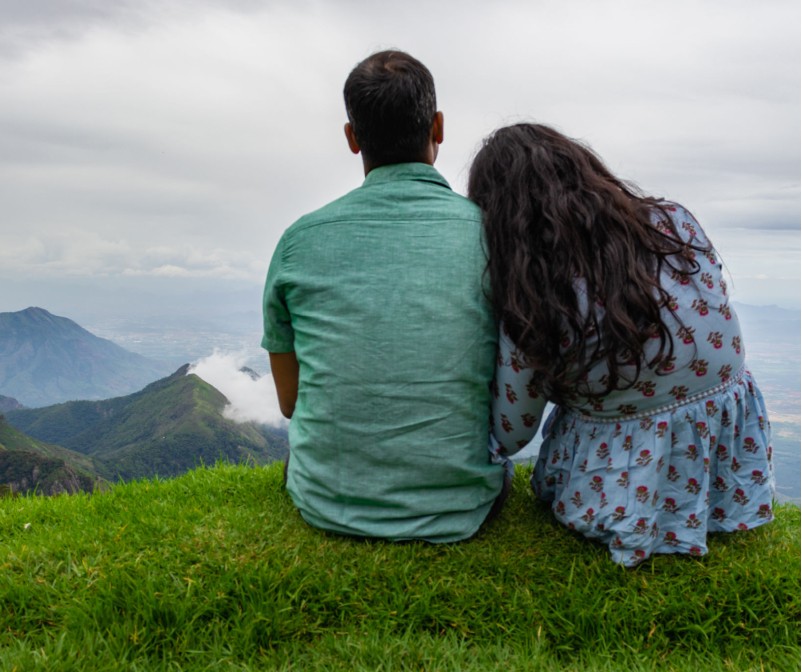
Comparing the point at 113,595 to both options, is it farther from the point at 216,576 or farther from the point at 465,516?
the point at 465,516

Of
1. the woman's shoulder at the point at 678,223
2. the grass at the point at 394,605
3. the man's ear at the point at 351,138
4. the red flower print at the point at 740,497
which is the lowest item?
the grass at the point at 394,605

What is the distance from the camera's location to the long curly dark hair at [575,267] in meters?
2.20

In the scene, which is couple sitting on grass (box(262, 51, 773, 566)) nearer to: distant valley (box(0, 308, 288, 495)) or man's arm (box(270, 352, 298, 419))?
man's arm (box(270, 352, 298, 419))

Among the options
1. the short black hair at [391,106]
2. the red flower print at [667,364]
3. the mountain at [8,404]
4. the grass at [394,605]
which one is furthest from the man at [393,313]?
the mountain at [8,404]

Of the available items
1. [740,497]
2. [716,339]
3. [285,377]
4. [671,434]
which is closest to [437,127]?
[285,377]

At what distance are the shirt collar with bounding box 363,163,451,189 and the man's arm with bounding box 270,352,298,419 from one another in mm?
771

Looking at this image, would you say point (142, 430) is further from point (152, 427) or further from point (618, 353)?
point (618, 353)

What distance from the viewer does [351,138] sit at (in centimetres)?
257

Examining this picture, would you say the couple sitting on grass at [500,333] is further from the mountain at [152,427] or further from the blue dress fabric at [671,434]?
the mountain at [152,427]

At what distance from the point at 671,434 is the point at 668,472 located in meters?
0.17

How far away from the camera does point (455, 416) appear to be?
7.93ft

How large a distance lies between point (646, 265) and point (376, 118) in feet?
3.59

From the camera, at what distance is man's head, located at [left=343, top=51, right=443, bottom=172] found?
7.70 feet

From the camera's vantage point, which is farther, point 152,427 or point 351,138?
point 152,427
